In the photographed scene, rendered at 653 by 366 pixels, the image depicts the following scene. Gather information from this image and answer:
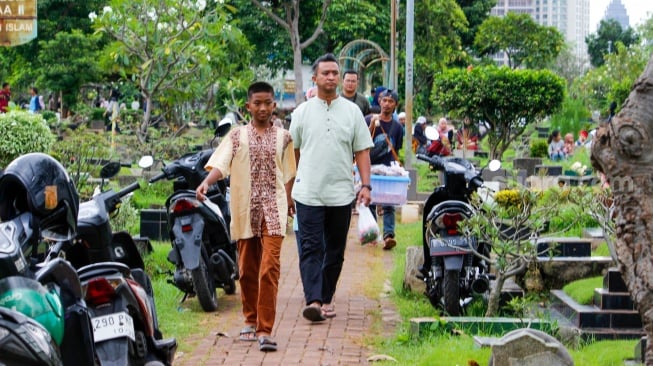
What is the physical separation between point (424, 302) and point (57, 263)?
16.0 ft

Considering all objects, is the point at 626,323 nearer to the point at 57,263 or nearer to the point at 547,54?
the point at 57,263

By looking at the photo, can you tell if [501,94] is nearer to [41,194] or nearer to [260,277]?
[260,277]

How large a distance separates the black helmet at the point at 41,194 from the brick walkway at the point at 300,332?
82.2 inches

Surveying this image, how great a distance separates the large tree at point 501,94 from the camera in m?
20.2

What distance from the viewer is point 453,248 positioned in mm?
8469

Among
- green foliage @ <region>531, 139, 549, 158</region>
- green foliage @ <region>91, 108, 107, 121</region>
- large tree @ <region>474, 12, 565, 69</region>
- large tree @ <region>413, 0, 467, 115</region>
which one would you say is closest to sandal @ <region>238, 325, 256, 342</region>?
green foliage @ <region>531, 139, 549, 158</region>

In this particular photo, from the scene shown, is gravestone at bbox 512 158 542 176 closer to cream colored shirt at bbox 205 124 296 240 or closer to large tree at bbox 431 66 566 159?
large tree at bbox 431 66 566 159

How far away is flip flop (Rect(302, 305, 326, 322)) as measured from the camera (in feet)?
28.1

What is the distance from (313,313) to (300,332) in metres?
0.28

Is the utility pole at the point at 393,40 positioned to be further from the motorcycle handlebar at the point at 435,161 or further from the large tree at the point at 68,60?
the large tree at the point at 68,60

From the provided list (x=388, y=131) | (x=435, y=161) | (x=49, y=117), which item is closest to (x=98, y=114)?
(x=49, y=117)

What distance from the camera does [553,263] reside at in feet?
30.3

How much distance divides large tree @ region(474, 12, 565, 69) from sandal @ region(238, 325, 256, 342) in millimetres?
45581

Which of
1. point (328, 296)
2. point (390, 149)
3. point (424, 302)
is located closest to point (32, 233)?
point (328, 296)
